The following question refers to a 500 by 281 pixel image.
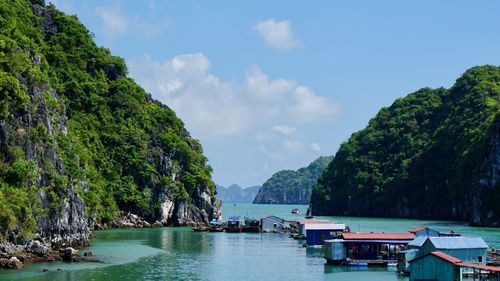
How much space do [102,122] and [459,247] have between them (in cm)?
8839

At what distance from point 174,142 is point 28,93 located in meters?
71.3

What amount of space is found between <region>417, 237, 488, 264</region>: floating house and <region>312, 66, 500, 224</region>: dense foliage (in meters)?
72.0

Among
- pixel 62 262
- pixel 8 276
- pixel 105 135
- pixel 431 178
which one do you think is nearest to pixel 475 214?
pixel 431 178

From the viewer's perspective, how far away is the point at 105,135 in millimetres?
123625

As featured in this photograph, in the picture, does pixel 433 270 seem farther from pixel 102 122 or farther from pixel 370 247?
pixel 102 122

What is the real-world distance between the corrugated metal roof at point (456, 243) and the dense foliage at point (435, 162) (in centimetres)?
7197

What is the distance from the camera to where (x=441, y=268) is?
43.6 meters

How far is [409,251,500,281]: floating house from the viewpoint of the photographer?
Answer: 42.4 m

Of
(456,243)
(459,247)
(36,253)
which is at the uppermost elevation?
(456,243)

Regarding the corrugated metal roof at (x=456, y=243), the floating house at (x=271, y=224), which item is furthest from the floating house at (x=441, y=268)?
the floating house at (x=271, y=224)

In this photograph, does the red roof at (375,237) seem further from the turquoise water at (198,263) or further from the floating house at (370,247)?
the turquoise water at (198,263)

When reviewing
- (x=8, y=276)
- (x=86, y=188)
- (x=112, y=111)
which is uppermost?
(x=112, y=111)

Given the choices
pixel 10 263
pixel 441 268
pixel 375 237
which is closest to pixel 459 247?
pixel 441 268

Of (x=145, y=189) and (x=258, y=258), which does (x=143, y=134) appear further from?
(x=258, y=258)
